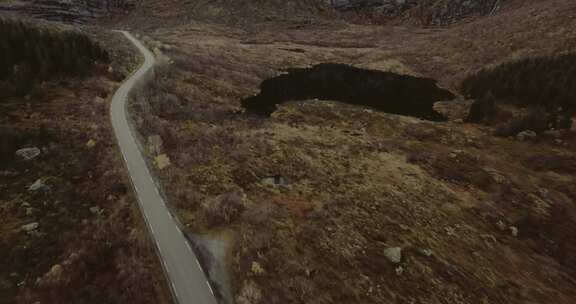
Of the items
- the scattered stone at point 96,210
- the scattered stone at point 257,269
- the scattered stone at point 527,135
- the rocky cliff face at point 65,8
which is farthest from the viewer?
the rocky cliff face at point 65,8

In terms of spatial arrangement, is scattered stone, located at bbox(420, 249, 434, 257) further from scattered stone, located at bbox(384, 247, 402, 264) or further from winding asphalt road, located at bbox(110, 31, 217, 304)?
winding asphalt road, located at bbox(110, 31, 217, 304)

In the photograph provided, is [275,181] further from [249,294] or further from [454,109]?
[454,109]

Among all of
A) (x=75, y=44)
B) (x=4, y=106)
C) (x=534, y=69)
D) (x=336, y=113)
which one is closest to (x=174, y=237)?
(x=4, y=106)

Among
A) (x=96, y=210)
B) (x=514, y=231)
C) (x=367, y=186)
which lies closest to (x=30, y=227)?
(x=96, y=210)

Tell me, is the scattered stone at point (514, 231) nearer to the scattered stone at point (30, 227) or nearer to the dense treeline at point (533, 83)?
the dense treeline at point (533, 83)

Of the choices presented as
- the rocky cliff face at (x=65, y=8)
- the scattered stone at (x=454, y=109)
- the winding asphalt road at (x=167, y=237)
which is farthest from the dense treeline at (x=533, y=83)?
the rocky cliff face at (x=65, y=8)
